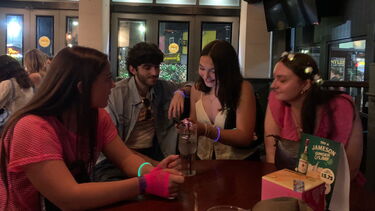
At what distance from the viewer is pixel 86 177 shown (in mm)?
1275

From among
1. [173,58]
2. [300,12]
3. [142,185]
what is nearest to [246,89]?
[142,185]

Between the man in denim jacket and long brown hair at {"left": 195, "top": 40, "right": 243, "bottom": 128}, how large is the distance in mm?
278

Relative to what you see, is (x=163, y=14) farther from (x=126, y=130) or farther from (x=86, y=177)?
(x=86, y=177)

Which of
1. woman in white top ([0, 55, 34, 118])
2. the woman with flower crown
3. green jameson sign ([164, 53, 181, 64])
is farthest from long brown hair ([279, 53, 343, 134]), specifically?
green jameson sign ([164, 53, 181, 64])

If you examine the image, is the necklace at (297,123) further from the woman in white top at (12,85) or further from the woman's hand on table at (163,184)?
the woman in white top at (12,85)

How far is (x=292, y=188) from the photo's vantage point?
0.91 metres

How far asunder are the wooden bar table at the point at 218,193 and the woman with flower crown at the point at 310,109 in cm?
32

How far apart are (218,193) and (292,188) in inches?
14.5

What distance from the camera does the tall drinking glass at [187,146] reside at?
4.73 ft

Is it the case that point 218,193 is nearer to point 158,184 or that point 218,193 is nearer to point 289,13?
point 158,184

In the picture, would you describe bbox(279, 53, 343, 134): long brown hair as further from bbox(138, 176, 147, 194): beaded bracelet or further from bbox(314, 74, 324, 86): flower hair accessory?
bbox(138, 176, 147, 194): beaded bracelet

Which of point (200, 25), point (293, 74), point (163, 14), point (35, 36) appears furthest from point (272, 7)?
point (35, 36)

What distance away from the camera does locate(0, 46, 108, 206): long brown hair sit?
120 cm

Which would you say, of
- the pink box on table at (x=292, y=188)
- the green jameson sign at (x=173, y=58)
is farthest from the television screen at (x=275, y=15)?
the pink box on table at (x=292, y=188)
